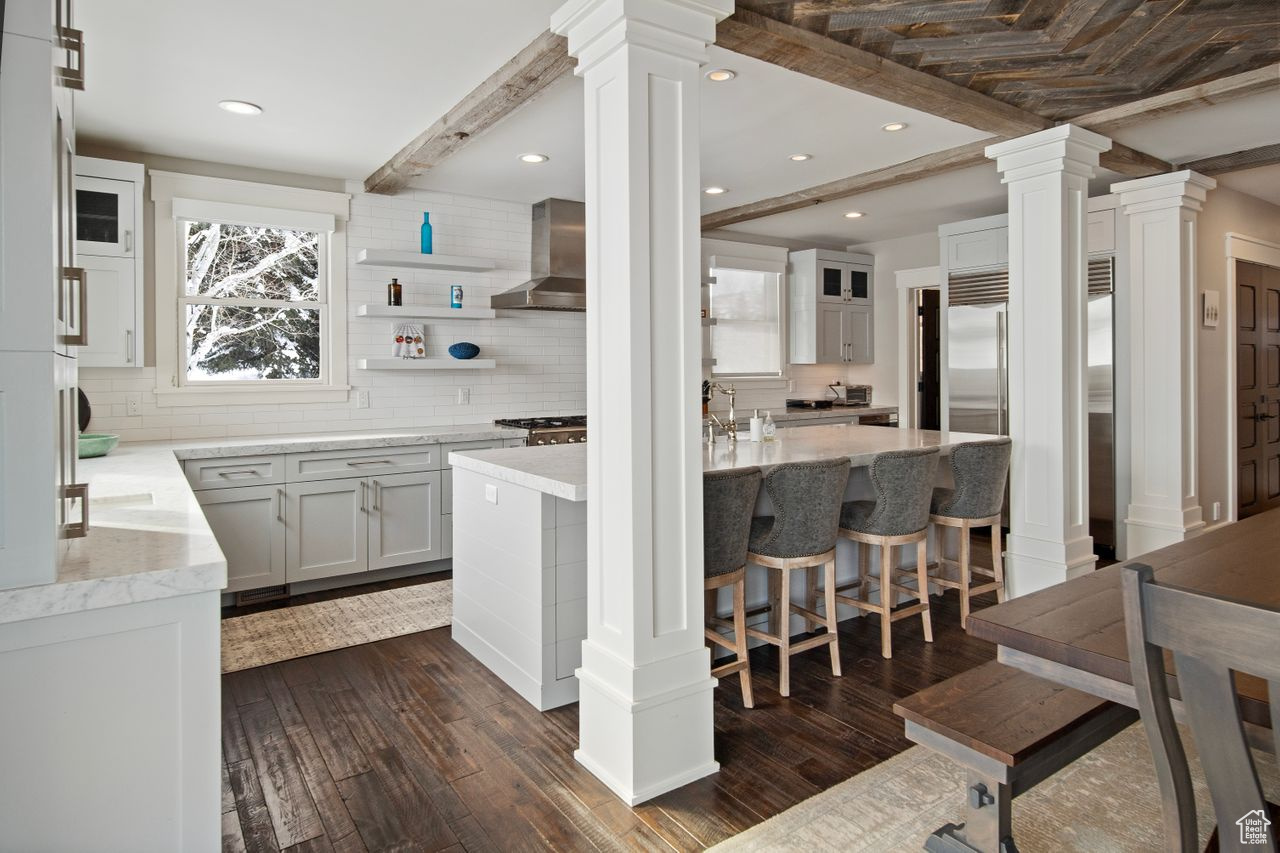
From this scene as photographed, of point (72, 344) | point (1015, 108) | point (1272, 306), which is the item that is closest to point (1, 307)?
point (72, 344)

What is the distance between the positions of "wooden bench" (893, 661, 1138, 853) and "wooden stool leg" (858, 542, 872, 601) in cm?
184

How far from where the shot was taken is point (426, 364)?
507 cm

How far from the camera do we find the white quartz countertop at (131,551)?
52.4 inches

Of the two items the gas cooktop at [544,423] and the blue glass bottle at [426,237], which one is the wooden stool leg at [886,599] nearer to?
the gas cooktop at [544,423]

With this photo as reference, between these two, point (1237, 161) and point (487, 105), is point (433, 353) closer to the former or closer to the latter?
point (487, 105)

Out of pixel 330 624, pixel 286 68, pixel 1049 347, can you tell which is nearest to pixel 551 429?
pixel 330 624

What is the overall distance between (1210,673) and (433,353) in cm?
487

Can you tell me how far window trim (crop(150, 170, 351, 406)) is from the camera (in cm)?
437

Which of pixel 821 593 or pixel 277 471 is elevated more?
pixel 277 471

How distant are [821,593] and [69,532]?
2.96 metres

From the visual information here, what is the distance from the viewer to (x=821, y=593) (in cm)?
362

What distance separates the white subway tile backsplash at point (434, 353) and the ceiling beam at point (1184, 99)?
11.6 ft

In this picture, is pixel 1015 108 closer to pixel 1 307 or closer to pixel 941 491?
pixel 941 491

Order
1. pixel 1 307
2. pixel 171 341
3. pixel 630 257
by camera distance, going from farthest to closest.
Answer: pixel 171 341 < pixel 630 257 < pixel 1 307
